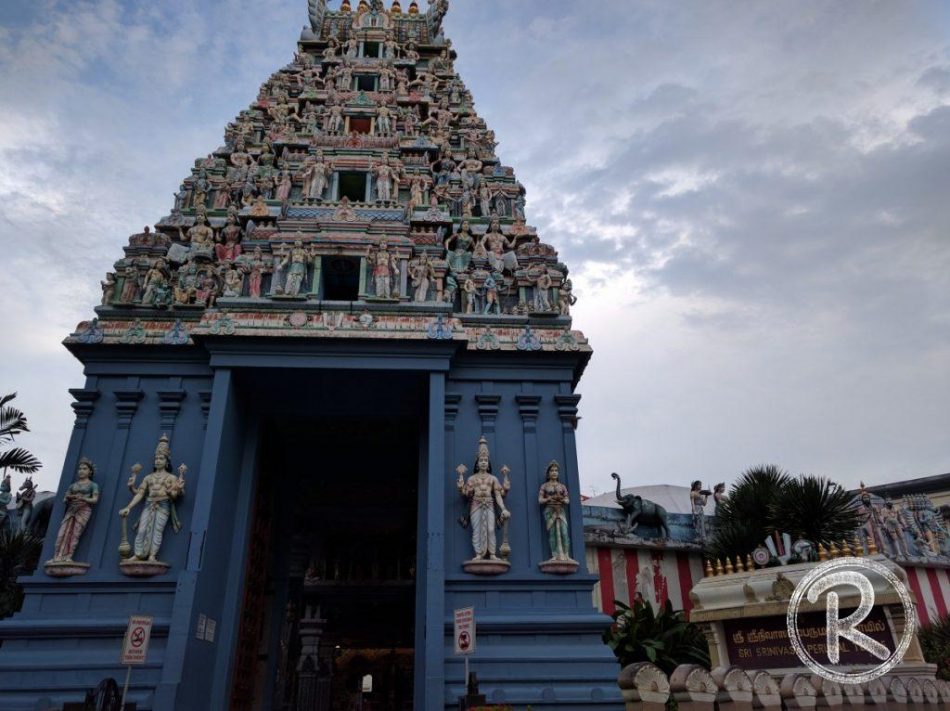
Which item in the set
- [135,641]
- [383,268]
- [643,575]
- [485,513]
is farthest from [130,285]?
[643,575]

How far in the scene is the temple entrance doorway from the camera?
47.1ft

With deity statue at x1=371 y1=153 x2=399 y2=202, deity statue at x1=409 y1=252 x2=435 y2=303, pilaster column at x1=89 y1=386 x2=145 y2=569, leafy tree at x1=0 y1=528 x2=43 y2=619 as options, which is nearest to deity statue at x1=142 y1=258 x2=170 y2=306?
pilaster column at x1=89 y1=386 x2=145 y2=569

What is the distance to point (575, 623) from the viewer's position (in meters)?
11.2

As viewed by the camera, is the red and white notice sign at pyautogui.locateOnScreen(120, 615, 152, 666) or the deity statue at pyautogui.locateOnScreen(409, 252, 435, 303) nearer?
the red and white notice sign at pyautogui.locateOnScreen(120, 615, 152, 666)

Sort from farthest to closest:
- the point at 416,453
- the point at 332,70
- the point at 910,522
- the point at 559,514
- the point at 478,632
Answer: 1. the point at 910,522
2. the point at 332,70
3. the point at 416,453
4. the point at 559,514
5. the point at 478,632

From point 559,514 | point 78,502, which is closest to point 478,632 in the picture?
point 559,514

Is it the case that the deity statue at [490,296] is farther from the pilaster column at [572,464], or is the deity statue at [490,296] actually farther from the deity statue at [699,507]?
the deity statue at [699,507]

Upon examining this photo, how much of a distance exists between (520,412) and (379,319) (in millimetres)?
3232

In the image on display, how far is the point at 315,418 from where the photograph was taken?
14.9 meters

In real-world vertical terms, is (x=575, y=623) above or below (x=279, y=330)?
below

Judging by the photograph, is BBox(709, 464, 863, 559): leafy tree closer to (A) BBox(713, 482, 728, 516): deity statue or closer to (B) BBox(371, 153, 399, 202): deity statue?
(A) BBox(713, 482, 728, 516): deity statue

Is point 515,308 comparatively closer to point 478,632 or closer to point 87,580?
point 478,632

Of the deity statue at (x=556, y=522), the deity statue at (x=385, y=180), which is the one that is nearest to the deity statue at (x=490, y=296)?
the deity statue at (x=385, y=180)

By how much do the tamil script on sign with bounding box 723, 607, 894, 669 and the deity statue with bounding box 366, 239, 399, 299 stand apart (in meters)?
9.15
